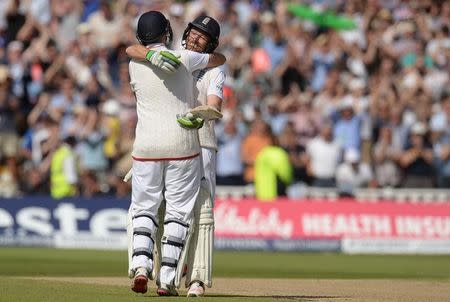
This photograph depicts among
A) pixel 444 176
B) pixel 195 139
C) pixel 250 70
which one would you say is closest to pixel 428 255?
pixel 444 176

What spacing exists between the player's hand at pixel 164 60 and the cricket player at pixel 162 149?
0.45ft

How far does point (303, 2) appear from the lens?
2605cm

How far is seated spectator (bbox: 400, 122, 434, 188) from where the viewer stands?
22.7 metres

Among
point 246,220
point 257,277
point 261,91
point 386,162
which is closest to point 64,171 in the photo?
point 246,220

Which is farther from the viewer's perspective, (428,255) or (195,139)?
(428,255)

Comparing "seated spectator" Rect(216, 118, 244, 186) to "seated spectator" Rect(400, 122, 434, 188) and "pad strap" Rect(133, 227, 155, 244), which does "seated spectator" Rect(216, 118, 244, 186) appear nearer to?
"seated spectator" Rect(400, 122, 434, 188)

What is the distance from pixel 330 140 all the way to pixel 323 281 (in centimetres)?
833

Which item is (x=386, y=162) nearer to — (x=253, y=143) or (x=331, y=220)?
(x=331, y=220)

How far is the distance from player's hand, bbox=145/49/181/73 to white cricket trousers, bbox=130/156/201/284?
809 millimetres

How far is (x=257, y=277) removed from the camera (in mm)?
15203

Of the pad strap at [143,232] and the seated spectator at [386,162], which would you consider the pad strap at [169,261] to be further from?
the seated spectator at [386,162]

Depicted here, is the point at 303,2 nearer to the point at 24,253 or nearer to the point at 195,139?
the point at 24,253

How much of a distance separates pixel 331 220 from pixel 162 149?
11.8 m

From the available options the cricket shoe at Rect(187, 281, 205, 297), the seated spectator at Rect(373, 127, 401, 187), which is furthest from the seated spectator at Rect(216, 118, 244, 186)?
the cricket shoe at Rect(187, 281, 205, 297)
